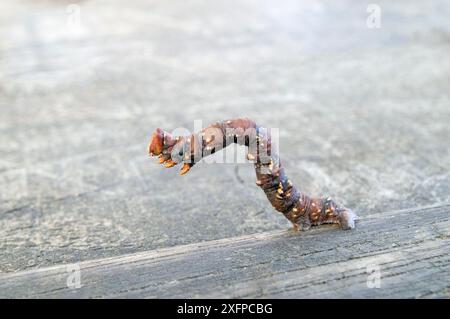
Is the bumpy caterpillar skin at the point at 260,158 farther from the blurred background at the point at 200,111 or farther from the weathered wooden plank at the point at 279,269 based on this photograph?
the blurred background at the point at 200,111

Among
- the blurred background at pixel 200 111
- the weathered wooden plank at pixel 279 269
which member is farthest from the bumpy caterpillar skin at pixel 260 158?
the blurred background at pixel 200 111

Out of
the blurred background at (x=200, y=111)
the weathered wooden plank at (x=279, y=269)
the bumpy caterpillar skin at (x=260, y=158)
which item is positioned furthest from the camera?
the blurred background at (x=200, y=111)

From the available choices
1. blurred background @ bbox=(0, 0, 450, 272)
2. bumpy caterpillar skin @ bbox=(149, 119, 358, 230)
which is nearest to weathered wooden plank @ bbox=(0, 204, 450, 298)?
bumpy caterpillar skin @ bbox=(149, 119, 358, 230)

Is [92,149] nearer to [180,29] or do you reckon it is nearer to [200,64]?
[200,64]

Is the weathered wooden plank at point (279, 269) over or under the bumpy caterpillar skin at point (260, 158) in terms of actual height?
under

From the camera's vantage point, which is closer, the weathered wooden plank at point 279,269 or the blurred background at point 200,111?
the weathered wooden plank at point 279,269

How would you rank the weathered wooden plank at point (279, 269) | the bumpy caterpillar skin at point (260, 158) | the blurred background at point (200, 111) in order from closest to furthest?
the weathered wooden plank at point (279, 269), the bumpy caterpillar skin at point (260, 158), the blurred background at point (200, 111)

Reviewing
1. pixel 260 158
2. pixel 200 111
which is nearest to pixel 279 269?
pixel 260 158
